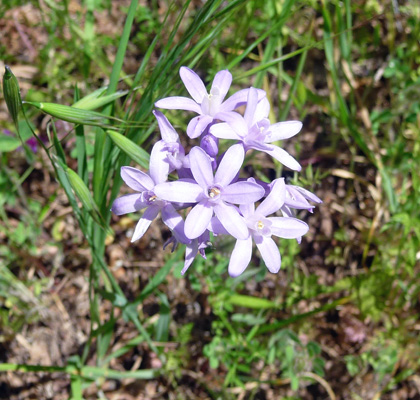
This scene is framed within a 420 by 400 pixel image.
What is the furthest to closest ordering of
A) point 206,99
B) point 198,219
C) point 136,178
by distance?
point 206,99 → point 136,178 → point 198,219

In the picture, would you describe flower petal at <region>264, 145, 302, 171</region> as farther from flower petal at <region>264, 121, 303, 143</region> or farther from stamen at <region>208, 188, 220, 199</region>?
stamen at <region>208, 188, 220, 199</region>

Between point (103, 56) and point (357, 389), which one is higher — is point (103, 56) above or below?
above

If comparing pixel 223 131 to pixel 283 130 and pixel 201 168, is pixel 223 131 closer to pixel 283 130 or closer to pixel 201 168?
pixel 201 168

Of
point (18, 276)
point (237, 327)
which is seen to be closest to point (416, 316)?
point (237, 327)

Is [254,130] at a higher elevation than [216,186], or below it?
higher

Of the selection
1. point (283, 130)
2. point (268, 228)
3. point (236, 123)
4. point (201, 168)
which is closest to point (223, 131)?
point (236, 123)

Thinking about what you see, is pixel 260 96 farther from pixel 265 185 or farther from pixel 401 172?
pixel 401 172
